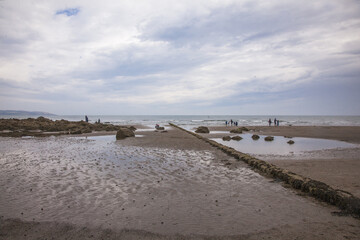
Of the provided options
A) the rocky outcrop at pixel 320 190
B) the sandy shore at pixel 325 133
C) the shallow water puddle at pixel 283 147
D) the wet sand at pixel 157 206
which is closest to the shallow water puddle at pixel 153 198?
the wet sand at pixel 157 206

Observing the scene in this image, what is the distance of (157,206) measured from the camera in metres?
6.80

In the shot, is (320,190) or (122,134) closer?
(320,190)

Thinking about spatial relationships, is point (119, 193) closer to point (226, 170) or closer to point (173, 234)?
point (173, 234)

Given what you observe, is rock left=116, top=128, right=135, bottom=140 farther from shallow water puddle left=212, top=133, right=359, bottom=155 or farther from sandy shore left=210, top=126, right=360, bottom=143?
sandy shore left=210, top=126, right=360, bottom=143

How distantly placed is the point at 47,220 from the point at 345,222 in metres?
7.71

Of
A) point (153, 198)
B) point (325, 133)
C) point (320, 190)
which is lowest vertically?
point (153, 198)

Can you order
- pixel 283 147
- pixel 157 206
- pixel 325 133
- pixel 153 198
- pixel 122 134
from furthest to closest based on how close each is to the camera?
pixel 325 133, pixel 122 134, pixel 283 147, pixel 153 198, pixel 157 206

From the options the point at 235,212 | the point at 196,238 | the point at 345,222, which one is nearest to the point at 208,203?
the point at 235,212

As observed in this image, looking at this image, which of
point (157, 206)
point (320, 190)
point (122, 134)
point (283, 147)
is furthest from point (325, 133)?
point (157, 206)

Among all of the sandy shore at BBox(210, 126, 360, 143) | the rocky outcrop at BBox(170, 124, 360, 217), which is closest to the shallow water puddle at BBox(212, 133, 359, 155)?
the sandy shore at BBox(210, 126, 360, 143)

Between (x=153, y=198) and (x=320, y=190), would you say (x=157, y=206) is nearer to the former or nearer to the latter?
(x=153, y=198)

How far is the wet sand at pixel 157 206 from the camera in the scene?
527cm

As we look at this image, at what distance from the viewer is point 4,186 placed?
8.59m

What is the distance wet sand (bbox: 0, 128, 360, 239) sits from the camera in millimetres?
5270
